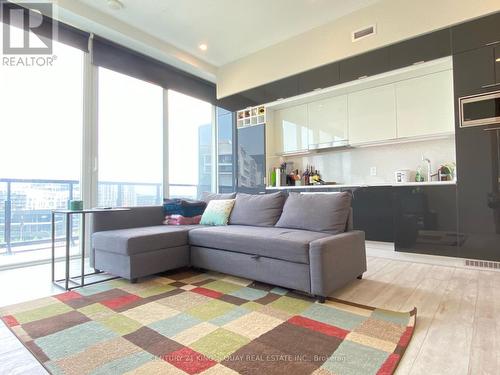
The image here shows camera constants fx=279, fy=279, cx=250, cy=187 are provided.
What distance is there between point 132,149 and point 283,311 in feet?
10.5

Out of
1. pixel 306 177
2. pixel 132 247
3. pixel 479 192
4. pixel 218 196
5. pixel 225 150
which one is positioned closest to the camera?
pixel 132 247

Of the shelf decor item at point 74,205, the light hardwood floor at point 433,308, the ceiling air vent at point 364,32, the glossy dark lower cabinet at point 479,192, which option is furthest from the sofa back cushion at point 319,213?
the ceiling air vent at point 364,32

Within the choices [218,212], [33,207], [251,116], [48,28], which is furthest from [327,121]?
[33,207]

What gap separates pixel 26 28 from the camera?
2.99 m

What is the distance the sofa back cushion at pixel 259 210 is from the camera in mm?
2883

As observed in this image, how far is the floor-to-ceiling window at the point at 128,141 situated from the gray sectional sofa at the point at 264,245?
1.01 meters

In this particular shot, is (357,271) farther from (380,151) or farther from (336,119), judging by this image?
(336,119)

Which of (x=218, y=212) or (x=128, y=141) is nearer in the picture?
(x=218, y=212)

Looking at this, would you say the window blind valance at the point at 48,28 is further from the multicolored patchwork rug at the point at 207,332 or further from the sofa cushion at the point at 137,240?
the multicolored patchwork rug at the point at 207,332

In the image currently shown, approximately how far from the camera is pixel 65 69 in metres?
3.43

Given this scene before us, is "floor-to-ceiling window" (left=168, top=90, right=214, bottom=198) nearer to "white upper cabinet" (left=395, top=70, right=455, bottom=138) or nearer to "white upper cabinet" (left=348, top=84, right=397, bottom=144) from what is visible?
"white upper cabinet" (left=348, top=84, right=397, bottom=144)

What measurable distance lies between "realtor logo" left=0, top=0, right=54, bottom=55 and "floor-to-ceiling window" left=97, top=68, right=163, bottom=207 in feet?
2.14

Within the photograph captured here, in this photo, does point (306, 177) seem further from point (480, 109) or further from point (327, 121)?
point (480, 109)

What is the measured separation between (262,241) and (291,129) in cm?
270
